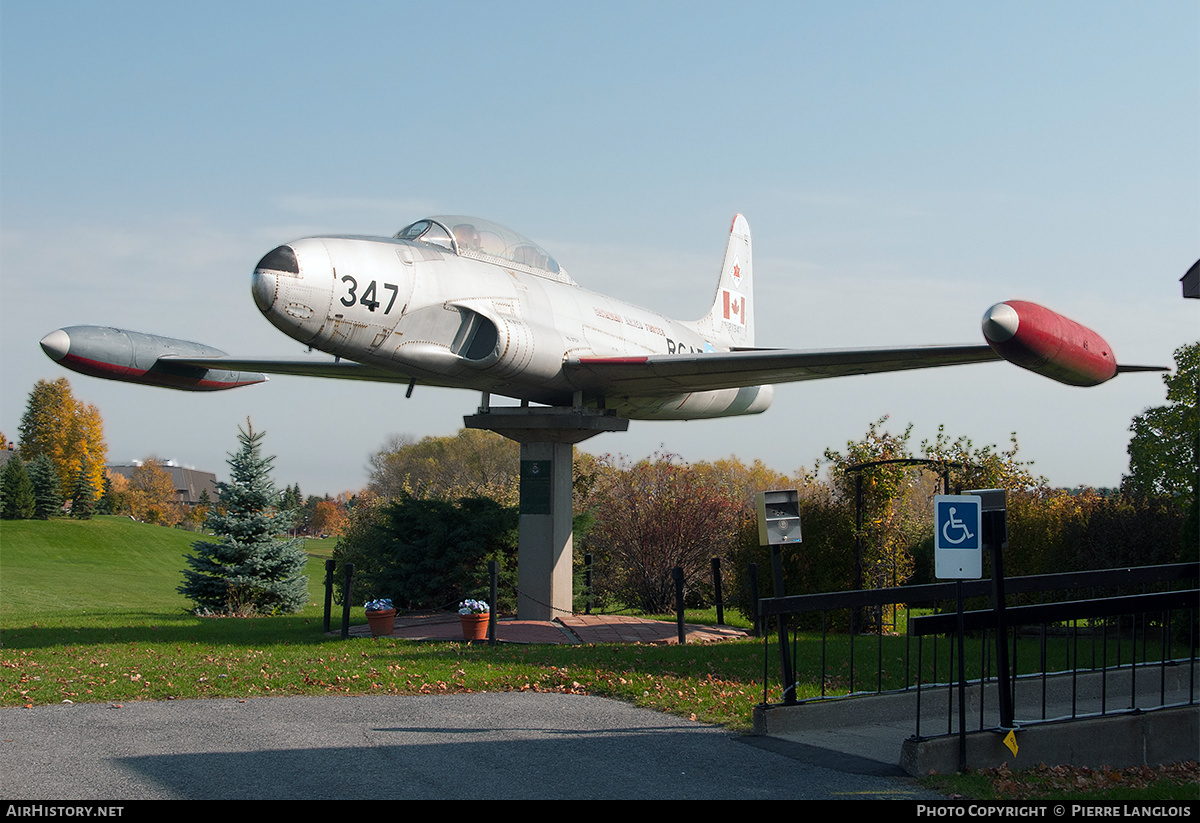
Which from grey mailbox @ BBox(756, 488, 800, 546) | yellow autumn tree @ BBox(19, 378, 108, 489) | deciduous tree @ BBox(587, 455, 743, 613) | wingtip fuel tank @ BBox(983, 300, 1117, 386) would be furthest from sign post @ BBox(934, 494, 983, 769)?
yellow autumn tree @ BBox(19, 378, 108, 489)

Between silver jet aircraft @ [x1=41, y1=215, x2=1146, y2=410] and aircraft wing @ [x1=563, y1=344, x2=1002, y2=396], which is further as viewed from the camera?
aircraft wing @ [x1=563, y1=344, x2=1002, y2=396]

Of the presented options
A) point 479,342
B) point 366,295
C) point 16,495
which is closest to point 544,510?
point 479,342

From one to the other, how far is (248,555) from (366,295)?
10.8 m

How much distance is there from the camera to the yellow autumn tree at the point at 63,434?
67.7 metres

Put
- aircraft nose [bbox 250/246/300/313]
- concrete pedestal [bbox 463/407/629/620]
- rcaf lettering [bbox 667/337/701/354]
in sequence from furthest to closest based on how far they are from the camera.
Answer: rcaf lettering [bbox 667/337/701/354] → concrete pedestal [bbox 463/407/629/620] → aircraft nose [bbox 250/246/300/313]

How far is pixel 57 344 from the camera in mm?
14828

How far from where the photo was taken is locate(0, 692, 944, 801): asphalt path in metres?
5.89

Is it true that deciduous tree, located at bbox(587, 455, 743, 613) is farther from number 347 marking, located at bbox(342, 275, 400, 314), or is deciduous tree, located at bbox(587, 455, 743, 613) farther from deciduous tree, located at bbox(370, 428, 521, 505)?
deciduous tree, located at bbox(370, 428, 521, 505)

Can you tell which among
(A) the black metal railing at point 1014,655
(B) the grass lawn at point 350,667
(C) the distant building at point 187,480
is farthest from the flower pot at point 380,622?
(C) the distant building at point 187,480

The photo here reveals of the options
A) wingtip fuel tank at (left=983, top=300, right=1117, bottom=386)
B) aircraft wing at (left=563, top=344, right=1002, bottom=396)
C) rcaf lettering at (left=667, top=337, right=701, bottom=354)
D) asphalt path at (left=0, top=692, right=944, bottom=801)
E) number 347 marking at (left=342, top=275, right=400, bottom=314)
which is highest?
rcaf lettering at (left=667, top=337, right=701, bottom=354)

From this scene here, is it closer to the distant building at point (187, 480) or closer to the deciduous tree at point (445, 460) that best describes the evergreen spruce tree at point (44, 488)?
the deciduous tree at point (445, 460)

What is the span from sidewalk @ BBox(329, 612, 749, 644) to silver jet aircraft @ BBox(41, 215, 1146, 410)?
3.52 metres
